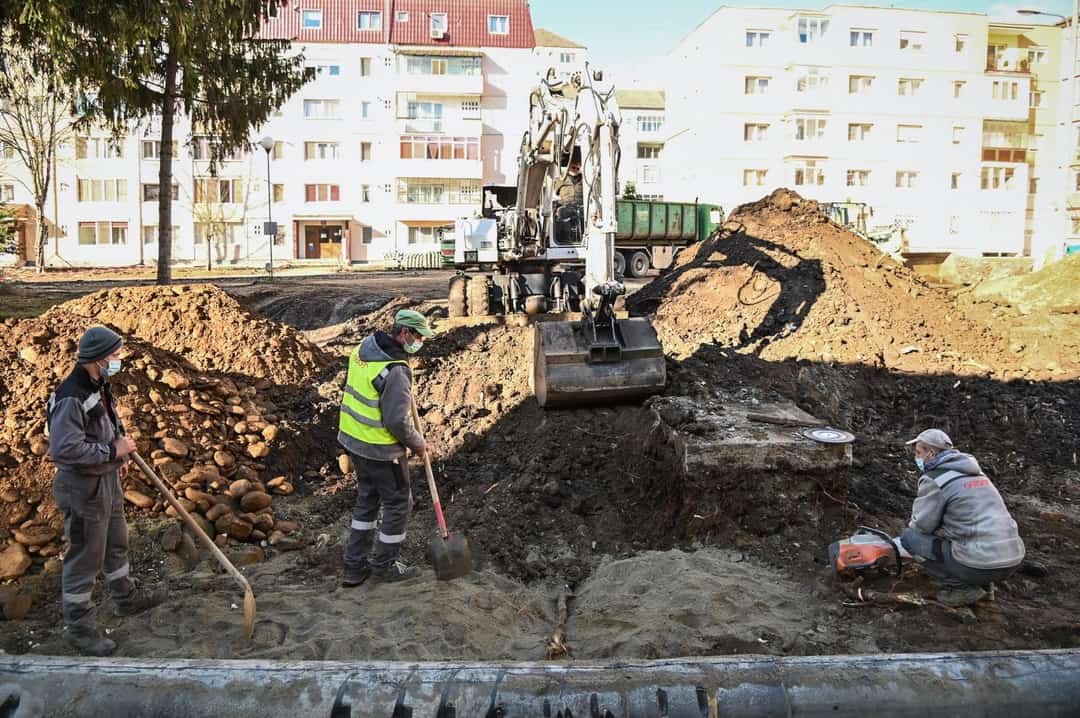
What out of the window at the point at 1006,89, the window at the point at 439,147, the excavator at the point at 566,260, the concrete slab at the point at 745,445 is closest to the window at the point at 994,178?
the window at the point at 1006,89

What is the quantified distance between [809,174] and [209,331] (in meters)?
35.8

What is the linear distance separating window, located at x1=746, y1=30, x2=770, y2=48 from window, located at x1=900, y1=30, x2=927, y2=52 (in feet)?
22.8

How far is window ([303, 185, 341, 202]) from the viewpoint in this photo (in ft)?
132

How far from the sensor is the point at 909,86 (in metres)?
41.1

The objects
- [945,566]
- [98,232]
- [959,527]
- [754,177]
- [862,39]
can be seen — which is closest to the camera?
[959,527]

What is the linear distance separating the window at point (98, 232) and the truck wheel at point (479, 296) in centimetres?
3174

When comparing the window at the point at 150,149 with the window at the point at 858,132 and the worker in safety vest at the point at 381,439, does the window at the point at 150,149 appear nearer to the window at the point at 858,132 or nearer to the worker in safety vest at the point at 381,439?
the window at the point at 858,132

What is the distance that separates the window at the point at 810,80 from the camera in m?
40.1

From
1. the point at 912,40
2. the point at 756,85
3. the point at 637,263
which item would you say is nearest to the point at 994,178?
the point at 912,40

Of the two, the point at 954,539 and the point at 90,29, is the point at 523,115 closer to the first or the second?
the point at 90,29

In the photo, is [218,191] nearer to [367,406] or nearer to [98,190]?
[98,190]

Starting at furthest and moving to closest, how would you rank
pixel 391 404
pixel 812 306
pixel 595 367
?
pixel 812 306, pixel 595 367, pixel 391 404

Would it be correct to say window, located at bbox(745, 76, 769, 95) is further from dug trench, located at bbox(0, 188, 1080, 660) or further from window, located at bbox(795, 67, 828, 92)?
dug trench, located at bbox(0, 188, 1080, 660)

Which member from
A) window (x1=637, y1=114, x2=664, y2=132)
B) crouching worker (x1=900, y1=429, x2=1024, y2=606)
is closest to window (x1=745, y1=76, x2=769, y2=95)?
window (x1=637, y1=114, x2=664, y2=132)
